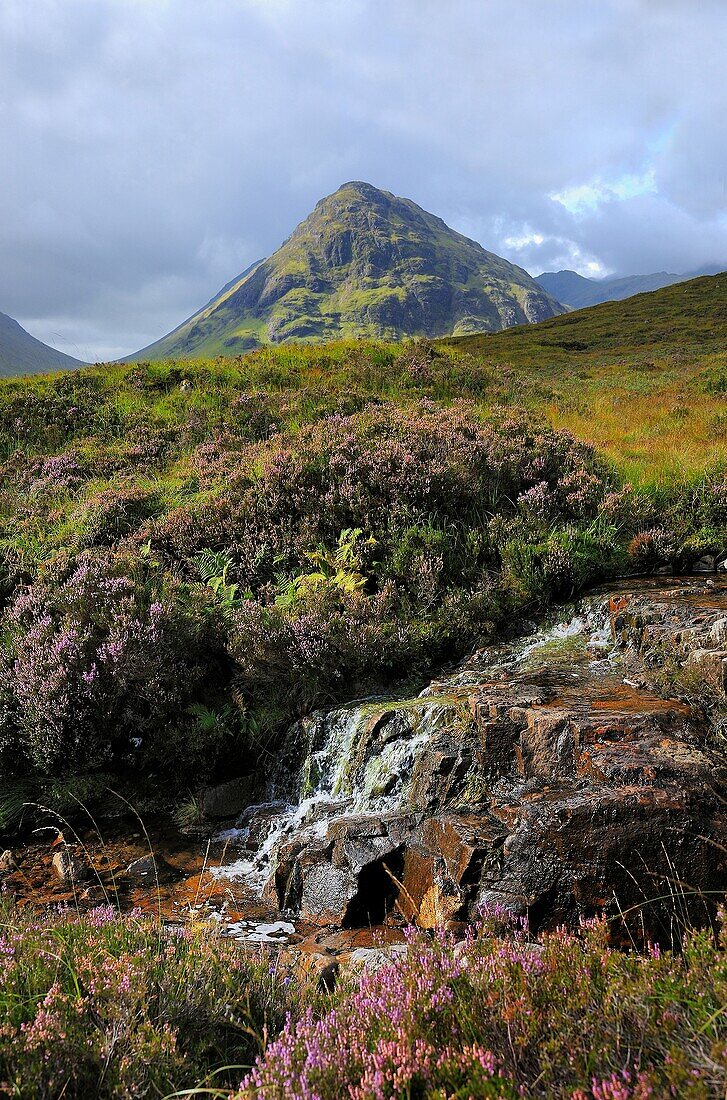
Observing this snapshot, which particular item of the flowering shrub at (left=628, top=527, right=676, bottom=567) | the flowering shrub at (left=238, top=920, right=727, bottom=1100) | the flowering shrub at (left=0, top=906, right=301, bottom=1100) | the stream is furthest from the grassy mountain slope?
the flowering shrub at (left=0, top=906, right=301, bottom=1100)

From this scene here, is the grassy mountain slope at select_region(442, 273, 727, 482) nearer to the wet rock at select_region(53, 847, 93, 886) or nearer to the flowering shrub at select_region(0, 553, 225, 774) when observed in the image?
the flowering shrub at select_region(0, 553, 225, 774)

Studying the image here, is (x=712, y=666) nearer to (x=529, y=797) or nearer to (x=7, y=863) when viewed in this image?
(x=529, y=797)

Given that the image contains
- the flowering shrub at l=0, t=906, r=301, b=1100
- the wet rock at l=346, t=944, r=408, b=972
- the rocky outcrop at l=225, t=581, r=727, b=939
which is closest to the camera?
the flowering shrub at l=0, t=906, r=301, b=1100

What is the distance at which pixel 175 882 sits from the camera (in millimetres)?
5016

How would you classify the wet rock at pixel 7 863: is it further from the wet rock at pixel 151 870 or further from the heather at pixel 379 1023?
the heather at pixel 379 1023

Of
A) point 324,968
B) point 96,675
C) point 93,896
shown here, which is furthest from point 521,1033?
point 96,675

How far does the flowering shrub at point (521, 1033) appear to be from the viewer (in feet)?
6.45

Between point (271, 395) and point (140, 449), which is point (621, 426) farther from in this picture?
point (140, 449)

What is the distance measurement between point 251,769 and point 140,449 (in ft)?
30.5

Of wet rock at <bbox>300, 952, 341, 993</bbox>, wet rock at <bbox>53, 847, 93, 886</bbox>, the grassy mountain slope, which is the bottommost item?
wet rock at <bbox>53, 847, 93, 886</bbox>

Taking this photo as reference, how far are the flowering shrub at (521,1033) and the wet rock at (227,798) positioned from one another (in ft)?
12.0

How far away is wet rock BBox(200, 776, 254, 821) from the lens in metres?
6.06

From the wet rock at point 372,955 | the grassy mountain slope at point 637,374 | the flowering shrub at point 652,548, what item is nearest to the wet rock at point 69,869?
the wet rock at point 372,955

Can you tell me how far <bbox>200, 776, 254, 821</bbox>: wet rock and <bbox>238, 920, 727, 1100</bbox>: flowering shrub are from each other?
3663 millimetres
